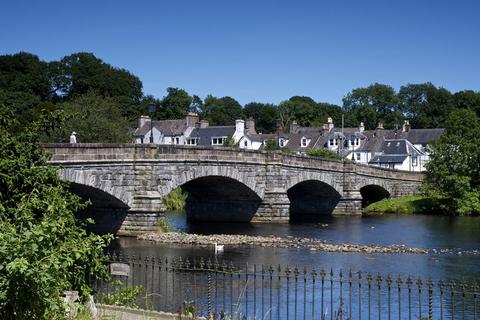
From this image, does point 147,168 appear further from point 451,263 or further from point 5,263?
point 5,263

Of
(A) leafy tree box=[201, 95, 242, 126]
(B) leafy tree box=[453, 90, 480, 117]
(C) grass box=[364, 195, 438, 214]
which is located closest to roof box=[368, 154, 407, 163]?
(C) grass box=[364, 195, 438, 214]

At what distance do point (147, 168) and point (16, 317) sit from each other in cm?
2786

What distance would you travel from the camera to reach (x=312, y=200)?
60.6 meters

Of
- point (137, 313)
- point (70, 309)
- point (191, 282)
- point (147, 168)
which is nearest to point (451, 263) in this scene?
point (191, 282)

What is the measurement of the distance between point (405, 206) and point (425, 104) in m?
89.6

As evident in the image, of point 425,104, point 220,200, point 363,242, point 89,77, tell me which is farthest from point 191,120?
point 363,242

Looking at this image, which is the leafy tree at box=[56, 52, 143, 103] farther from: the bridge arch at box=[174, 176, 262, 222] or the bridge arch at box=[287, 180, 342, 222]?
the bridge arch at box=[174, 176, 262, 222]

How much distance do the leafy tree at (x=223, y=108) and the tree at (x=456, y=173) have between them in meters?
84.2

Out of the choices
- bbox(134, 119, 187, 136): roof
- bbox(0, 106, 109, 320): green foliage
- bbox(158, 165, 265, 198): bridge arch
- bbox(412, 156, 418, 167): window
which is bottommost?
bbox(0, 106, 109, 320): green foliage

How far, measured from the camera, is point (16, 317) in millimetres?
9688

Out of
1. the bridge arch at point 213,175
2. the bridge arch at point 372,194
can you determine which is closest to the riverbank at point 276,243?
the bridge arch at point 213,175

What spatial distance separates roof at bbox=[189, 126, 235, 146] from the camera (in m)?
100

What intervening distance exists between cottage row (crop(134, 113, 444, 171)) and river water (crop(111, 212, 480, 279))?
40836 mm

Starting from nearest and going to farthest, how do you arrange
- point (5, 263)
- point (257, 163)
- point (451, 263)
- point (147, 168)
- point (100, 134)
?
point (5, 263)
point (451, 263)
point (147, 168)
point (257, 163)
point (100, 134)
